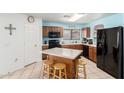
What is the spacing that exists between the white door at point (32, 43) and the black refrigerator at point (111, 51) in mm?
2813

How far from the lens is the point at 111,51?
4.07 metres

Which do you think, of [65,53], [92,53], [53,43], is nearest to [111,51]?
[65,53]

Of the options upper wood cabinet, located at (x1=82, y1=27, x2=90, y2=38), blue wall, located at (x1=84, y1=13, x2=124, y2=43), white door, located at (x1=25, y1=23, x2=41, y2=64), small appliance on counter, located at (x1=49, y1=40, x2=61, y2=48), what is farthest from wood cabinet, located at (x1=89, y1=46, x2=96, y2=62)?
white door, located at (x1=25, y1=23, x2=41, y2=64)

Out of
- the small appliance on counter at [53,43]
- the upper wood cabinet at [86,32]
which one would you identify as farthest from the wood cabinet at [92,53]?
the small appliance on counter at [53,43]

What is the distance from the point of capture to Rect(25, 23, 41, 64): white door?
17.5 ft

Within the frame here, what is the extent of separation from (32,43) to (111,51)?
11.0 feet

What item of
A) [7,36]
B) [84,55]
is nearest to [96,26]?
[84,55]

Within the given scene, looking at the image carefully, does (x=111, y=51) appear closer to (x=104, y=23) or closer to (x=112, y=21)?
(x=112, y=21)

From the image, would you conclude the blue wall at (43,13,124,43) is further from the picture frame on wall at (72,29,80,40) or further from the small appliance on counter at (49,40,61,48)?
the small appliance on counter at (49,40,61,48)

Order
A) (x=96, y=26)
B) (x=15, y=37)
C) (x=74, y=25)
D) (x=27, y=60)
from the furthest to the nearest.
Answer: (x=74, y=25), (x=96, y=26), (x=27, y=60), (x=15, y=37)

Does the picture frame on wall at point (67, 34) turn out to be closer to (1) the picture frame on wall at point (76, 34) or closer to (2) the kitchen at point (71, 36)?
(2) the kitchen at point (71, 36)

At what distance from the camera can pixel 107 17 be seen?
5.47 meters
